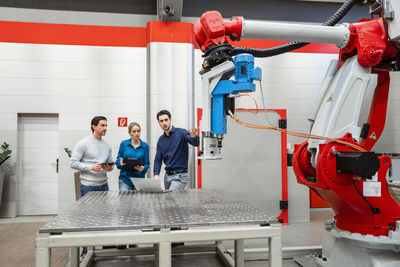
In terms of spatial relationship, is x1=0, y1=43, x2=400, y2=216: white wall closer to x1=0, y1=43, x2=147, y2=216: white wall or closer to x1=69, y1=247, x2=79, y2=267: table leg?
x1=0, y1=43, x2=147, y2=216: white wall

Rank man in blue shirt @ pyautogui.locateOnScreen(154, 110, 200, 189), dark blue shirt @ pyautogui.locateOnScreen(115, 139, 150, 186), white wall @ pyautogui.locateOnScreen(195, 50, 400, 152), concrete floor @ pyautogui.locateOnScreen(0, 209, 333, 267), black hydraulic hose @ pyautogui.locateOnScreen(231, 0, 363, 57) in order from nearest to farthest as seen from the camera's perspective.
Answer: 1. black hydraulic hose @ pyautogui.locateOnScreen(231, 0, 363, 57)
2. concrete floor @ pyautogui.locateOnScreen(0, 209, 333, 267)
3. man in blue shirt @ pyautogui.locateOnScreen(154, 110, 200, 189)
4. dark blue shirt @ pyautogui.locateOnScreen(115, 139, 150, 186)
5. white wall @ pyautogui.locateOnScreen(195, 50, 400, 152)

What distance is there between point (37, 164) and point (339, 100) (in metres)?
5.07

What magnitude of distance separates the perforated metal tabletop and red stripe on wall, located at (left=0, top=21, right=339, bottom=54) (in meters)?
3.46

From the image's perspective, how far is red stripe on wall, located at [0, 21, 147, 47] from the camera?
206 inches

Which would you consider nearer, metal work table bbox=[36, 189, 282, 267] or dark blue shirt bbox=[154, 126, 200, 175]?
metal work table bbox=[36, 189, 282, 267]

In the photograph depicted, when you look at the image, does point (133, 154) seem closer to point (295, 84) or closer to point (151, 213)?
point (151, 213)

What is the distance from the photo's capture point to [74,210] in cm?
190

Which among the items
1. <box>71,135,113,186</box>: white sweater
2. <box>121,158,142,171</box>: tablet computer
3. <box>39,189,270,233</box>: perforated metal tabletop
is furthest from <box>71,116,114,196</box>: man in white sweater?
<box>39,189,270,233</box>: perforated metal tabletop

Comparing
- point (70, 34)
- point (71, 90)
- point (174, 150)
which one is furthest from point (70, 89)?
point (174, 150)

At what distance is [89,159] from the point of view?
3.33 m

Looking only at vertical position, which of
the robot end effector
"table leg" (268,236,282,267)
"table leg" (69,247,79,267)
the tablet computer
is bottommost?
"table leg" (69,247,79,267)

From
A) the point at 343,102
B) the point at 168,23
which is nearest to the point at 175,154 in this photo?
the point at 343,102

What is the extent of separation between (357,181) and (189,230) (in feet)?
4.36

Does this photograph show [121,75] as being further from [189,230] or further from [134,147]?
[189,230]
